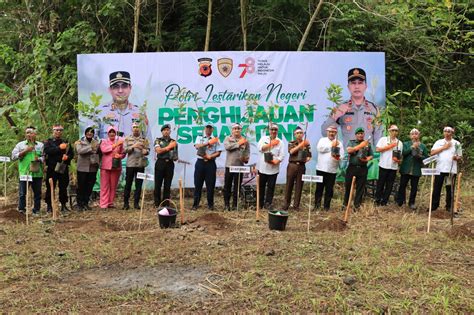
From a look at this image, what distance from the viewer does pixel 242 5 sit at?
10.1 metres

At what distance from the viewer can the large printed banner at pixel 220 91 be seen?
339 inches

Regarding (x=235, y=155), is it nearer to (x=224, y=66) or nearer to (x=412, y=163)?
(x=224, y=66)

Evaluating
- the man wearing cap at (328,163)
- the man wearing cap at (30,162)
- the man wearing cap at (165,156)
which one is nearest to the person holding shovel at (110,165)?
the man wearing cap at (165,156)

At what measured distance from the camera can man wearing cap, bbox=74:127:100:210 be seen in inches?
299

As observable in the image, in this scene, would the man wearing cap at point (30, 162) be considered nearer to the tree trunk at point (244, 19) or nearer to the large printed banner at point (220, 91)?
the large printed banner at point (220, 91)

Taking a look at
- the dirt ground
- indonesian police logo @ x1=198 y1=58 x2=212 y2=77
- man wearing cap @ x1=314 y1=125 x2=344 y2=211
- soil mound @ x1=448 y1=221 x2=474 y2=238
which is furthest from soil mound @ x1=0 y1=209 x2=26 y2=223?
soil mound @ x1=448 y1=221 x2=474 y2=238

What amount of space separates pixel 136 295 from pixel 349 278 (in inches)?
76.5

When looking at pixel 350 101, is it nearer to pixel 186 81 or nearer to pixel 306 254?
pixel 186 81

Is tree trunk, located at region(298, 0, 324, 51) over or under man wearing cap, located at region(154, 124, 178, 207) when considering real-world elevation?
over

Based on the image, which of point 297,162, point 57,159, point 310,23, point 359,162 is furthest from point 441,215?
point 57,159

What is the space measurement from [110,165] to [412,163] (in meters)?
5.20

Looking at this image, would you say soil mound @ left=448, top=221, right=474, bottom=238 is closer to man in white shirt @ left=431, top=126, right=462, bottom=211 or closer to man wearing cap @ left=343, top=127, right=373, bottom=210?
man in white shirt @ left=431, top=126, right=462, bottom=211

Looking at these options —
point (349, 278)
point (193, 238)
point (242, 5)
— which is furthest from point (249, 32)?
point (349, 278)

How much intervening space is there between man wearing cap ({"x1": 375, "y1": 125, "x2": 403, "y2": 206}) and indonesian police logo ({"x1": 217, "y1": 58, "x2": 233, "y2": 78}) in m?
3.12
